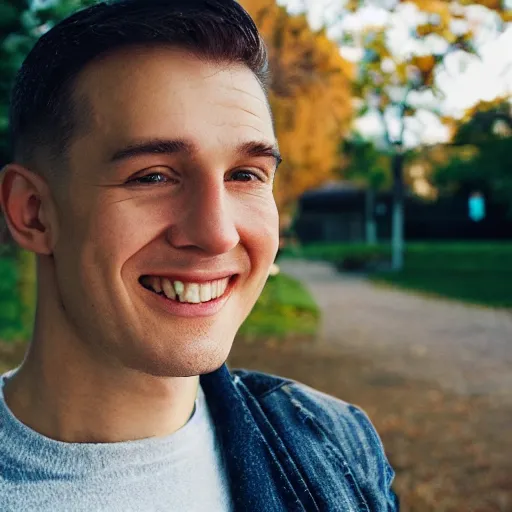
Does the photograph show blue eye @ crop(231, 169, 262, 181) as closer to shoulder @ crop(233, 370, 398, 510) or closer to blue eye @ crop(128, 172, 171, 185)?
blue eye @ crop(128, 172, 171, 185)

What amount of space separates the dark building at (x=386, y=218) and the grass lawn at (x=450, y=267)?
0.39 meters

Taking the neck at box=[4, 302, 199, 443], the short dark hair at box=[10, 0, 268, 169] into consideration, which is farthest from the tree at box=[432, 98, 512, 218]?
the neck at box=[4, 302, 199, 443]

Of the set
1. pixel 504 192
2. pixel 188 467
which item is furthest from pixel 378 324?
pixel 188 467

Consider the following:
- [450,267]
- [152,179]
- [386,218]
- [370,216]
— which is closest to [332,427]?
[152,179]

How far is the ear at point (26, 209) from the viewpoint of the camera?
1229 millimetres

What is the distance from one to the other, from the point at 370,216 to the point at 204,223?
73.3ft

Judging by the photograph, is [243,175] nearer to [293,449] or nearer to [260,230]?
[260,230]

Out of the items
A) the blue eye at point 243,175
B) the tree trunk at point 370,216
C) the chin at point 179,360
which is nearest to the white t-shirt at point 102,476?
the chin at point 179,360

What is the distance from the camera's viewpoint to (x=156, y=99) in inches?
45.1

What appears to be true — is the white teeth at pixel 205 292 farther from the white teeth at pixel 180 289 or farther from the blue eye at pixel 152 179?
the blue eye at pixel 152 179

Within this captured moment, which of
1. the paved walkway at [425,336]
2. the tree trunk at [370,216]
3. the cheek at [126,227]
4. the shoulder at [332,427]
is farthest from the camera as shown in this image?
the tree trunk at [370,216]

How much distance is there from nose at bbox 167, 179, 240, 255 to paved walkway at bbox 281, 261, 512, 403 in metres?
5.72

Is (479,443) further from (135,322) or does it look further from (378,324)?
(378,324)

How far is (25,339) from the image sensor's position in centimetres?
793
